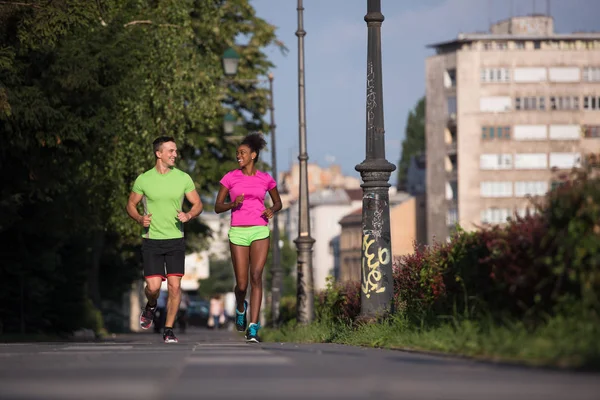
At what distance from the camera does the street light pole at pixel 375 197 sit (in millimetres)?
16891

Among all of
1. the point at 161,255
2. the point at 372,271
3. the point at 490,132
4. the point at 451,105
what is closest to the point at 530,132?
the point at 490,132

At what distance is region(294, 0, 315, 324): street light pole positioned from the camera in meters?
28.1

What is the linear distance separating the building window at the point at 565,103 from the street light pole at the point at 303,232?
430 feet

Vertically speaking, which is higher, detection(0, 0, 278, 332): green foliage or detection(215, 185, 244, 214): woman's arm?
detection(0, 0, 278, 332): green foliage

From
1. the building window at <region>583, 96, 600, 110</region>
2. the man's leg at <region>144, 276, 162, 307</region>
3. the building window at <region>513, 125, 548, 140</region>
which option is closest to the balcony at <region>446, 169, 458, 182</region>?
the building window at <region>513, 125, 548, 140</region>

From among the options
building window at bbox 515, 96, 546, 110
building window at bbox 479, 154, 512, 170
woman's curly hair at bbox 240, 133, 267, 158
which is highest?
building window at bbox 515, 96, 546, 110

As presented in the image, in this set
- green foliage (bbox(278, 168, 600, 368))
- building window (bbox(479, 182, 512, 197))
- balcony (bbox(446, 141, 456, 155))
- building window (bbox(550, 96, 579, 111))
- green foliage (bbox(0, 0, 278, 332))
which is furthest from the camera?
balcony (bbox(446, 141, 456, 155))

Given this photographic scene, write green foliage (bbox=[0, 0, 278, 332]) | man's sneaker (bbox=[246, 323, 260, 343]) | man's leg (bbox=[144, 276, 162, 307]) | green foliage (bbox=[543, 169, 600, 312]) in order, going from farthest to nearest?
green foliage (bbox=[0, 0, 278, 332]), man's sneaker (bbox=[246, 323, 260, 343]), man's leg (bbox=[144, 276, 162, 307]), green foliage (bbox=[543, 169, 600, 312])

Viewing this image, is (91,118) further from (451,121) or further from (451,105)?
(451,105)

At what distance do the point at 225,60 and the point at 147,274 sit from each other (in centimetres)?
2332

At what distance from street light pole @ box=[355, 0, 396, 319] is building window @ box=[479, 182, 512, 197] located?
146m

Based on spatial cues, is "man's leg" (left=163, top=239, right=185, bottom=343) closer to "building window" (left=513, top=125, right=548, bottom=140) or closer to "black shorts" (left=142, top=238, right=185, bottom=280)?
"black shorts" (left=142, top=238, right=185, bottom=280)

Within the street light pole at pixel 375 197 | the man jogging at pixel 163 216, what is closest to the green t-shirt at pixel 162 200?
the man jogging at pixel 163 216

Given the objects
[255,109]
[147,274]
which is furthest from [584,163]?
[255,109]
